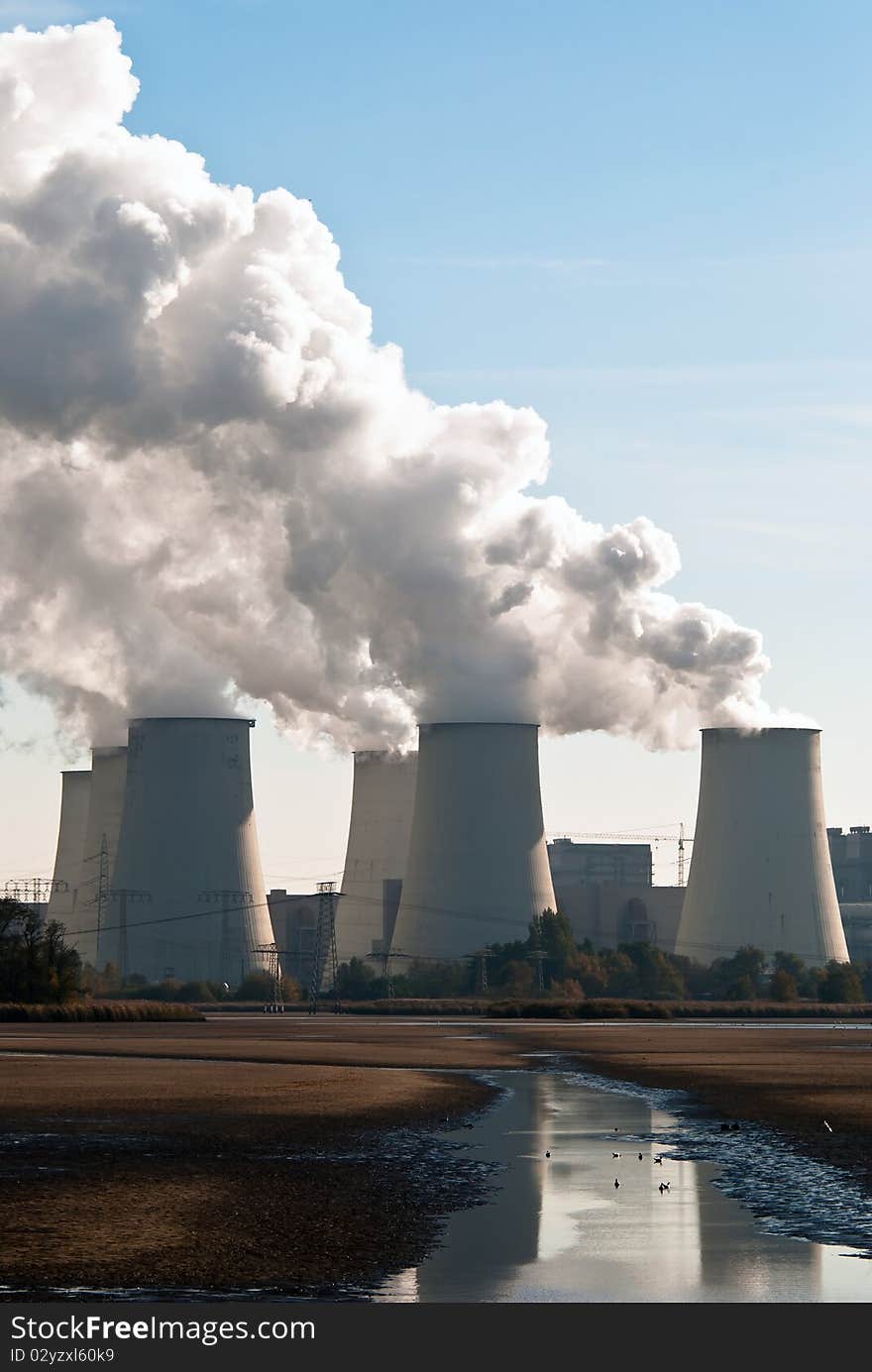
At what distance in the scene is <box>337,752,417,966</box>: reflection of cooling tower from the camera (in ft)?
232

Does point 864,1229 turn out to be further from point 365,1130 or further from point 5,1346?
point 365,1130

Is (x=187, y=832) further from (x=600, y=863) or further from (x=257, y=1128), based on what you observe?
(x=600, y=863)

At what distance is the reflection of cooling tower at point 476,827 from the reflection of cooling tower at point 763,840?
5478mm

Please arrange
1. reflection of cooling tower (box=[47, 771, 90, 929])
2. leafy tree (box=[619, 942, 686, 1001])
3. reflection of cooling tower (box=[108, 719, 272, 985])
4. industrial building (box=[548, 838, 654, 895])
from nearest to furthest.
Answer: reflection of cooling tower (box=[108, 719, 272, 985]) < leafy tree (box=[619, 942, 686, 1001]) < reflection of cooling tower (box=[47, 771, 90, 929]) < industrial building (box=[548, 838, 654, 895])

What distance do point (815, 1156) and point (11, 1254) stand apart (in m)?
7.34

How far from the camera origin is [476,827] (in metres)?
54.6

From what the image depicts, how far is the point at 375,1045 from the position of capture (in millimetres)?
34156

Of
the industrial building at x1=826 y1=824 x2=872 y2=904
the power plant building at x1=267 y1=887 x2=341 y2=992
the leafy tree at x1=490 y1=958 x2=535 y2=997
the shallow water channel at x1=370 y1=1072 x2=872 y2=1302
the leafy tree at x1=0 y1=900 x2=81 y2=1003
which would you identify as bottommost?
the shallow water channel at x1=370 y1=1072 x2=872 y2=1302

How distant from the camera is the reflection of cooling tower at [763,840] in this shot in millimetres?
57219

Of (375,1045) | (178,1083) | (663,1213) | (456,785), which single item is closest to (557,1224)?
(663,1213)

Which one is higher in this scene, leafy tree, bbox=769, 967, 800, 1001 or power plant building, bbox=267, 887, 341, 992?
power plant building, bbox=267, 887, 341, 992

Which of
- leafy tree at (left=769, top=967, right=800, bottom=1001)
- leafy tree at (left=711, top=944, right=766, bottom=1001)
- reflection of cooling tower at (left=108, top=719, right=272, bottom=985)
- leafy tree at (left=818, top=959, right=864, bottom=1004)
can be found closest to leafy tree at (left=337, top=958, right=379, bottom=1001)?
reflection of cooling tower at (left=108, top=719, right=272, bottom=985)

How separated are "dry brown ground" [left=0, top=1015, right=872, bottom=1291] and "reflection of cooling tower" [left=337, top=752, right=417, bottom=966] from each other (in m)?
32.9

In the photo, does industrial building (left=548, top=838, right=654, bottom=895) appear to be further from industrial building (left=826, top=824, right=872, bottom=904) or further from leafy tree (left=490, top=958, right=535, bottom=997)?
leafy tree (left=490, top=958, right=535, bottom=997)
